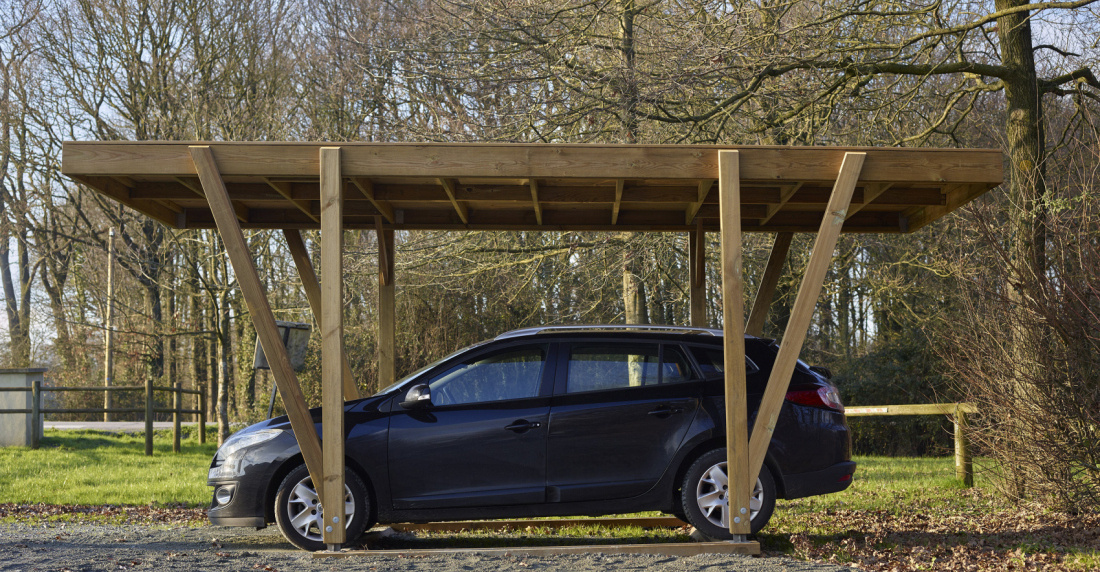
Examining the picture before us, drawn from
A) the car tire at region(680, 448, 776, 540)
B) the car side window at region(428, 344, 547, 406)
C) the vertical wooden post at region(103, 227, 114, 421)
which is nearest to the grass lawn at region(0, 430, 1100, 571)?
the car tire at region(680, 448, 776, 540)

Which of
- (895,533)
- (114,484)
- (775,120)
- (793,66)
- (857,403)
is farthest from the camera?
(857,403)

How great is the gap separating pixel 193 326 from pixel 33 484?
11.3 m

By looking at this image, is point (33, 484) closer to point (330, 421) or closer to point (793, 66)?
point (330, 421)

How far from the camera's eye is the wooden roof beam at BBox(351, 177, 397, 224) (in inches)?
294

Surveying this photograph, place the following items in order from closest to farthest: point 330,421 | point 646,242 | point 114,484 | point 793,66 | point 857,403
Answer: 1. point 330,421
2. point 793,66
3. point 114,484
4. point 646,242
5. point 857,403

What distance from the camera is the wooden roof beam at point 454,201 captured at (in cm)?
724

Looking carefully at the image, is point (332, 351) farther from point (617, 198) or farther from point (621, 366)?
point (617, 198)

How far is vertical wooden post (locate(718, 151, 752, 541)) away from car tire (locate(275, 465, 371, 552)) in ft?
8.69

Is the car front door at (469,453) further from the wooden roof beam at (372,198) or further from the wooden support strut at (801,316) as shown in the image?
the wooden roof beam at (372,198)

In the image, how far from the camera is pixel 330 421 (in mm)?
6527

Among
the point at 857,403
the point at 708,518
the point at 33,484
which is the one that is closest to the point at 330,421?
the point at 708,518

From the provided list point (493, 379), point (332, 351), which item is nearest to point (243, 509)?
point (332, 351)

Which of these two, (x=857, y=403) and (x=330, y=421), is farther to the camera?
(x=857, y=403)

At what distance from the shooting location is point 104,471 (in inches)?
545
